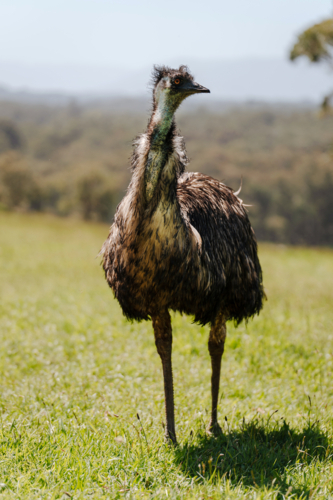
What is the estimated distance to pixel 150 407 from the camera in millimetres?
5035

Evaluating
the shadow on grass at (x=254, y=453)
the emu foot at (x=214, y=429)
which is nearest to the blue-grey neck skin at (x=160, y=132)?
the shadow on grass at (x=254, y=453)

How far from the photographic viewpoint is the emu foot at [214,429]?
4.55 m

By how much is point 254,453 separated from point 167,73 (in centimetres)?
315

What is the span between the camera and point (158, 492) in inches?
135

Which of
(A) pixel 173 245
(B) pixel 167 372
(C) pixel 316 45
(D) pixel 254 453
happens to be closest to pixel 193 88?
(A) pixel 173 245

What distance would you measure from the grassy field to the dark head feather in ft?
9.25

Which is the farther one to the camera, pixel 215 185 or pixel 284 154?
pixel 284 154

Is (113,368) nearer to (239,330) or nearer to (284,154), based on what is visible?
(239,330)

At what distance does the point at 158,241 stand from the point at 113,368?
10.3 feet

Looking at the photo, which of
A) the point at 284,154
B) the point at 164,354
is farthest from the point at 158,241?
the point at 284,154

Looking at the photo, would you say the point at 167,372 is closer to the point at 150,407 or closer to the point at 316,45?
the point at 150,407

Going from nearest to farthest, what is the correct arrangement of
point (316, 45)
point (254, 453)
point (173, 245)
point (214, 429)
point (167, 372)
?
1. point (173, 245)
2. point (254, 453)
3. point (167, 372)
4. point (214, 429)
5. point (316, 45)

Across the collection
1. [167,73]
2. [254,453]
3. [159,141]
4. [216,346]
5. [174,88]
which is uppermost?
[167,73]

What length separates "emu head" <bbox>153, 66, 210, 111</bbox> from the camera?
3.38 metres
